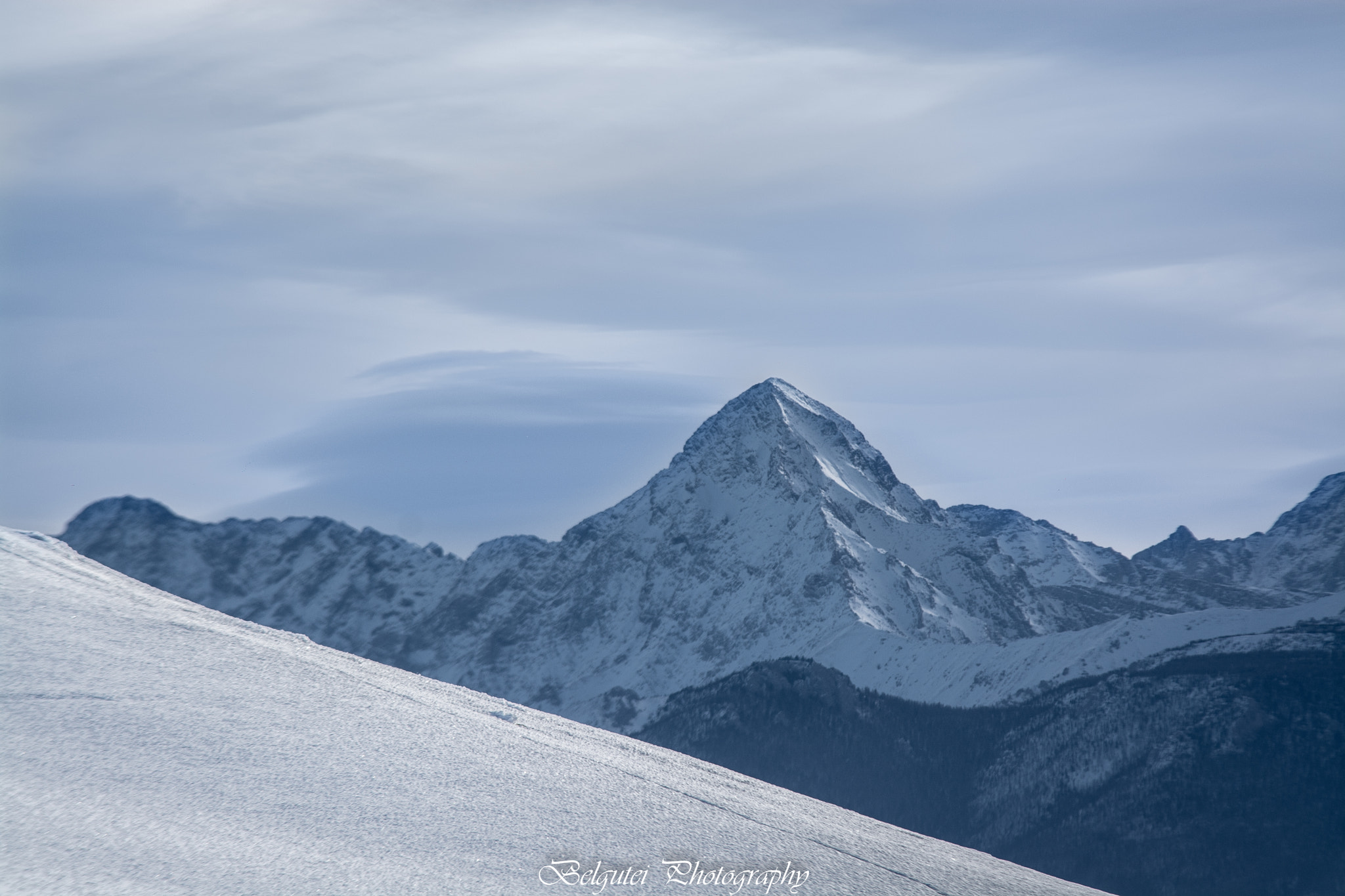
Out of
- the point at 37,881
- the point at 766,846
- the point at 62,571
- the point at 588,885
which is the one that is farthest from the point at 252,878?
the point at 62,571

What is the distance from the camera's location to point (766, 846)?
124 feet

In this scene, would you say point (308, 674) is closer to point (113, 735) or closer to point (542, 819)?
point (113, 735)

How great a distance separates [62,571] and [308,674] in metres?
10.9

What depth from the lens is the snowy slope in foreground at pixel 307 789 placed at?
30906mm

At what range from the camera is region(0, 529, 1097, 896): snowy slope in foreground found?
30.9 meters

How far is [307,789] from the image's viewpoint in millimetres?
35188
